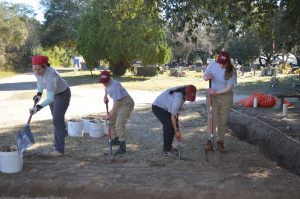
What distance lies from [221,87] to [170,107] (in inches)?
41.2

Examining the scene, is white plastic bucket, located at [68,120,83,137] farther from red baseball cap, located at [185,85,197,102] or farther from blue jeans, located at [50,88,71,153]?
red baseball cap, located at [185,85,197,102]

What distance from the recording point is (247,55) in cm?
5628

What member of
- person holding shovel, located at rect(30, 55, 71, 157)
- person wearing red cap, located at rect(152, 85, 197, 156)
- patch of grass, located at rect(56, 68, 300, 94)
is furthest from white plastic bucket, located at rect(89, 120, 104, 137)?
patch of grass, located at rect(56, 68, 300, 94)

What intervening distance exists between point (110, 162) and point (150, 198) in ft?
5.35

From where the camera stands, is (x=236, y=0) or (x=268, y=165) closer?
(x=268, y=165)

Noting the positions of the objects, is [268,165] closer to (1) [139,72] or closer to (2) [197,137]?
(2) [197,137]

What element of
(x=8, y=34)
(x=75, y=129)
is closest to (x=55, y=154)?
(x=75, y=129)

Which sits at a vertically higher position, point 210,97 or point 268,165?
point 210,97

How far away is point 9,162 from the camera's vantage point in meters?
6.16

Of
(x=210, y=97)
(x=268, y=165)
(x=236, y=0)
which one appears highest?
(x=236, y=0)

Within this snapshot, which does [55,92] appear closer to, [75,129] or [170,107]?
[170,107]

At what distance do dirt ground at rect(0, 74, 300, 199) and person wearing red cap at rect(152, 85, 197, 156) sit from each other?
1.17 ft

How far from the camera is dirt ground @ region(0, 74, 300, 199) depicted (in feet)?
18.1

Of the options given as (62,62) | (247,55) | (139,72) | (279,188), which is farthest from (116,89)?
(62,62)
